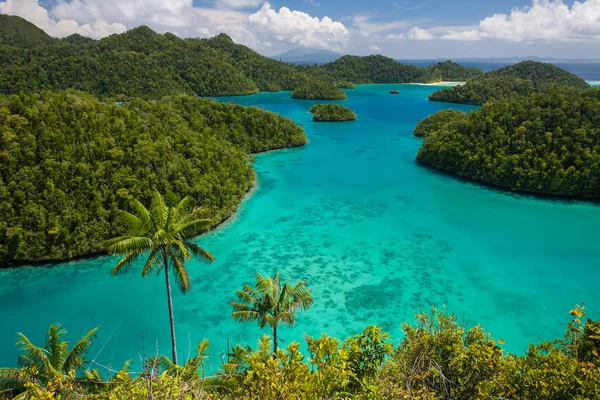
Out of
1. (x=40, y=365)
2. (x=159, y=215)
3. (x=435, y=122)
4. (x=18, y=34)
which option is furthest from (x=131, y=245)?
(x=18, y=34)

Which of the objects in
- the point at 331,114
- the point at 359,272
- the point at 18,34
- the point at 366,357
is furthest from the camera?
the point at 18,34

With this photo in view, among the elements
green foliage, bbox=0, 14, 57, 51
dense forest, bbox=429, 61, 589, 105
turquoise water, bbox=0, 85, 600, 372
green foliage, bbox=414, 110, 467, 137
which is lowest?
turquoise water, bbox=0, 85, 600, 372

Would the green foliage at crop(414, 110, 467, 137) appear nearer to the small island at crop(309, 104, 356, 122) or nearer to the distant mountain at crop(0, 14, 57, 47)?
the small island at crop(309, 104, 356, 122)

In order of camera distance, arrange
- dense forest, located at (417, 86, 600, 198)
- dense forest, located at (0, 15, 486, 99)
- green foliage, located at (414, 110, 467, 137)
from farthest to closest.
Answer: dense forest, located at (0, 15, 486, 99), green foliage, located at (414, 110, 467, 137), dense forest, located at (417, 86, 600, 198)

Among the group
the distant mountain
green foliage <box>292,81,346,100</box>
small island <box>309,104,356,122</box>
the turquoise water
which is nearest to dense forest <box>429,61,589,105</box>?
green foliage <box>292,81,346,100</box>

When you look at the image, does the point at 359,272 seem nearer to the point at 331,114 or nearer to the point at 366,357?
the point at 366,357

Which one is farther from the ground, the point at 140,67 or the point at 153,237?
the point at 140,67

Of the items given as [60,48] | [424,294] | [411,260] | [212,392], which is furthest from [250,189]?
[60,48]

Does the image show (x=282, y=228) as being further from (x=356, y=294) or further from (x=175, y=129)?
(x=175, y=129)
